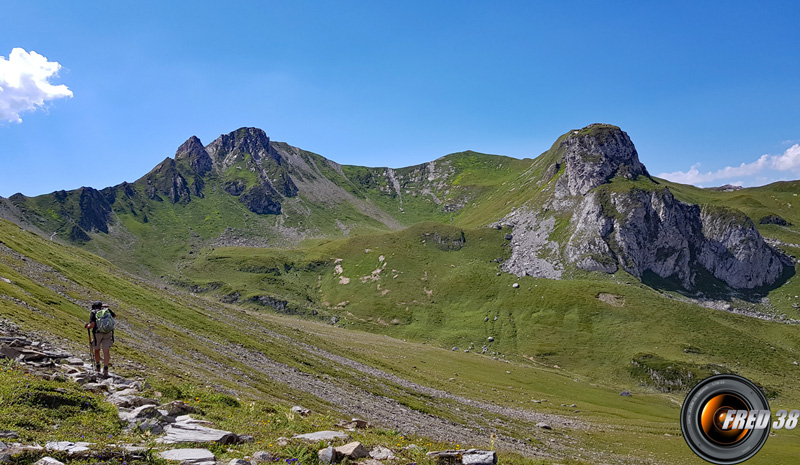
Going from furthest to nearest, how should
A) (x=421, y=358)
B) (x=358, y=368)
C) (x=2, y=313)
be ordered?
(x=421, y=358) < (x=358, y=368) < (x=2, y=313)

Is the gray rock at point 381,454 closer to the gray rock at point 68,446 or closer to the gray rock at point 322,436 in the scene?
the gray rock at point 322,436

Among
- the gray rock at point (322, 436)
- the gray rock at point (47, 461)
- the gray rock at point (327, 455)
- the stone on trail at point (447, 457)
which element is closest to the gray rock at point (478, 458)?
the stone on trail at point (447, 457)

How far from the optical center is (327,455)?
14.5 m

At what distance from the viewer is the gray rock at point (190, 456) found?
502 inches

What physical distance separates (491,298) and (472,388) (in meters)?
107

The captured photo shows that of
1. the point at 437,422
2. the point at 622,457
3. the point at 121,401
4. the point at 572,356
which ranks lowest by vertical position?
the point at 572,356

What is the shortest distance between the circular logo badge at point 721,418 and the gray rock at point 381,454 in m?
11.4

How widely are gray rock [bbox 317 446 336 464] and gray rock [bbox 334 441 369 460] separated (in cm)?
18

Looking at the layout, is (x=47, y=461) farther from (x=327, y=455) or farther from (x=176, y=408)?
(x=176, y=408)

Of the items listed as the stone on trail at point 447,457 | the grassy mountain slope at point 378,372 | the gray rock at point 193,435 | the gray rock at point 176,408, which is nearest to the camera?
the gray rock at point 193,435

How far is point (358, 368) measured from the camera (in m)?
78.4

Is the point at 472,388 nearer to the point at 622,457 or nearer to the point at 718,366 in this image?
the point at 622,457

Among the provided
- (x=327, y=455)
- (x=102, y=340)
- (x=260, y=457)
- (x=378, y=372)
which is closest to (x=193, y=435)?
(x=260, y=457)

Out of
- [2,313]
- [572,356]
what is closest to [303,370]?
[2,313]
